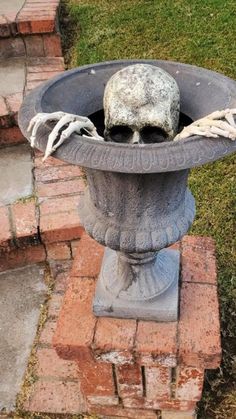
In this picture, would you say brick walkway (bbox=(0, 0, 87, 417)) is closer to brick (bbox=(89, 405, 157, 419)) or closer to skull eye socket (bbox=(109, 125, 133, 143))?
brick (bbox=(89, 405, 157, 419))

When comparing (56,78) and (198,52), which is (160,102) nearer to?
(56,78)

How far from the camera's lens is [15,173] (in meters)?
2.75

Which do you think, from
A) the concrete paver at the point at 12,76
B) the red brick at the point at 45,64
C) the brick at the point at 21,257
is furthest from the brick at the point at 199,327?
the red brick at the point at 45,64

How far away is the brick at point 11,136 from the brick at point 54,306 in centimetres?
111

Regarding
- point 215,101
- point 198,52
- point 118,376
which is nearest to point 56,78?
point 215,101

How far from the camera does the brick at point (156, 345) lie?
1.56 m

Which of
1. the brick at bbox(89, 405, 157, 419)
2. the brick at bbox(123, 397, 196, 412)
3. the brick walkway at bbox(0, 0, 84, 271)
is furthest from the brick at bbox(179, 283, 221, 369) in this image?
the brick walkway at bbox(0, 0, 84, 271)

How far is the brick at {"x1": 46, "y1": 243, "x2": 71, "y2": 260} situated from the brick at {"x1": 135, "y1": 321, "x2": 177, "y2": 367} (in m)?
0.85

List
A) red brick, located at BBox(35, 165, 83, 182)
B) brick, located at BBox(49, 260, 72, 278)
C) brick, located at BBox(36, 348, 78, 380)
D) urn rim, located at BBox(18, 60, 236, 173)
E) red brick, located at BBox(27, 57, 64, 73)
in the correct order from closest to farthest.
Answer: urn rim, located at BBox(18, 60, 236, 173) < brick, located at BBox(36, 348, 78, 380) < brick, located at BBox(49, 260, 72, 278) < red brick, located at BBox(35, 165, 83, 182) < red brick, located at BBox(27, 57, 64, 73)

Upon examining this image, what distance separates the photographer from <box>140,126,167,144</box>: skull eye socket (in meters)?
1.32

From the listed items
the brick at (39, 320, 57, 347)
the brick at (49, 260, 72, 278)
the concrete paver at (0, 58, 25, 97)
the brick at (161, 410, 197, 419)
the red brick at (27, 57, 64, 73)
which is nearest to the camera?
the brick at (161, 410, 197, 419)

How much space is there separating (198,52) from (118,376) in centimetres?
256

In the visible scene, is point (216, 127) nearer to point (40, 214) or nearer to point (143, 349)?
point (143, 349)

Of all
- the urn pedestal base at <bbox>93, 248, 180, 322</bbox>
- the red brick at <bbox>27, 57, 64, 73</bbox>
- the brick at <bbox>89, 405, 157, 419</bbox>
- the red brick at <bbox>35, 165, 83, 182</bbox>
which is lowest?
the brick at <bbox>89, 405, 157, 419</bbox>
